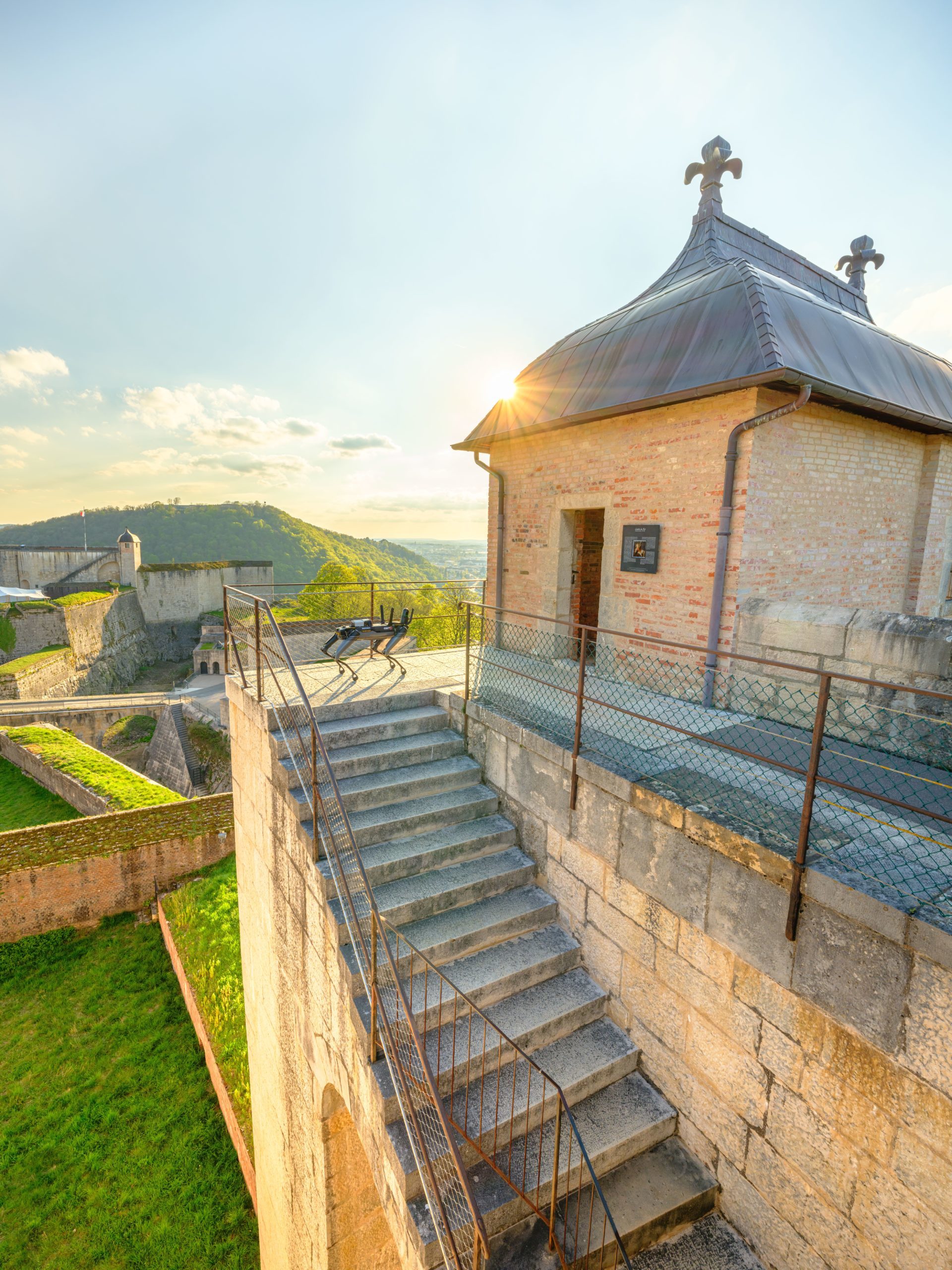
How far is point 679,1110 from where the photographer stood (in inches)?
149

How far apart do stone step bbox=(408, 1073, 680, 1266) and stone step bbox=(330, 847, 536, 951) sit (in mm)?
1460

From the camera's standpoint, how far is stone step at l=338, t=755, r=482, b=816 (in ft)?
16.5

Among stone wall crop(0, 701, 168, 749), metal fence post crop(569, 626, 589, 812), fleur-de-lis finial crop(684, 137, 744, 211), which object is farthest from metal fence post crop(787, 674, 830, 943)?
stone wall crop(0, 701, 168, 749)

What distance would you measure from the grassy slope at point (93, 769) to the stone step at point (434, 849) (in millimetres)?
13577

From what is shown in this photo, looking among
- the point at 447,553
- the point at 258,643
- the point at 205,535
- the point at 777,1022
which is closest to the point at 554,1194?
the point at 777,1022

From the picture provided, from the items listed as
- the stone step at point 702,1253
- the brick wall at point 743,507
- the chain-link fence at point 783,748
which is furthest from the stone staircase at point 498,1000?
the brick wall at point 743,507

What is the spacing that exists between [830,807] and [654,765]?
1.10 meters

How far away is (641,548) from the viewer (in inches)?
265

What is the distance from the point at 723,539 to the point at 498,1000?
4607 millimetres

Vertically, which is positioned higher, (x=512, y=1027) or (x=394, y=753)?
(x=394, y=753)

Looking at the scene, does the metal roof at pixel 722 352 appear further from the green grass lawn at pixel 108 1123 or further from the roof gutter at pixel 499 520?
the green grass lawn at pixel 108 1123

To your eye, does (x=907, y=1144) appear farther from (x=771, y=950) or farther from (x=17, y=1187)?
(x=17, y=1187)

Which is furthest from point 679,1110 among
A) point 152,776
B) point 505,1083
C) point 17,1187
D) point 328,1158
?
point 152,776

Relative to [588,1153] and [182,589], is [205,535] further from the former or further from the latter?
[588,1153]
